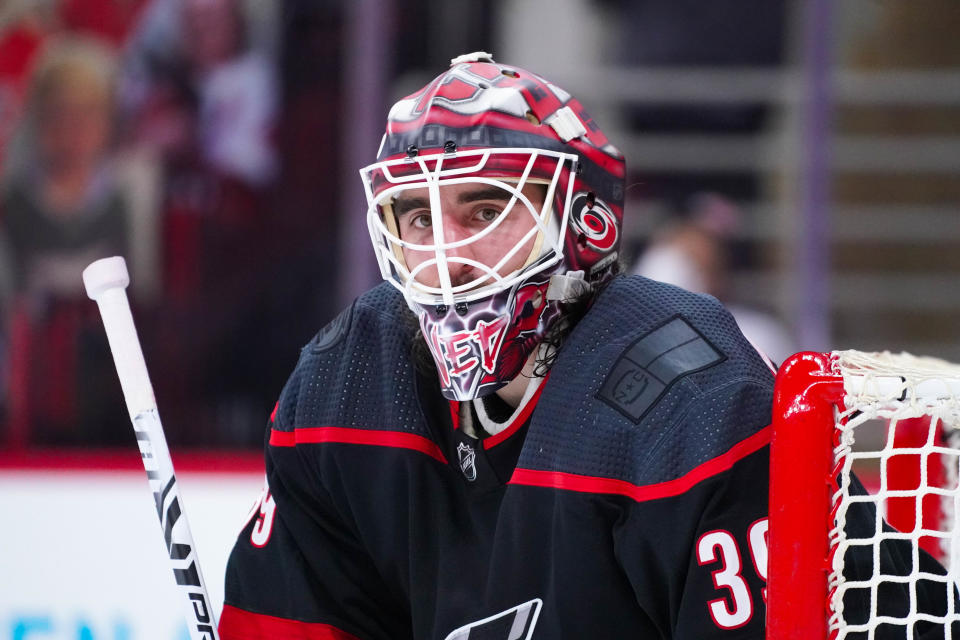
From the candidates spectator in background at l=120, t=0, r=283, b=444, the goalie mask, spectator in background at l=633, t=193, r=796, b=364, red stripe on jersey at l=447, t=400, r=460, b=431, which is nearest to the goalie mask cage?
the goalie mask

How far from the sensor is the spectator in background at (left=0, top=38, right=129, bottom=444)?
477 cm

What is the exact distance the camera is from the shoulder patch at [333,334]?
175 cm

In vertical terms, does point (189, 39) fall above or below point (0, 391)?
above

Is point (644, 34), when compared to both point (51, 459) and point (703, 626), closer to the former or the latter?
point (51, 459)

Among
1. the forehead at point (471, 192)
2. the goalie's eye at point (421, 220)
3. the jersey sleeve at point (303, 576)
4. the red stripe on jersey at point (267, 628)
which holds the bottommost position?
the red stripe on jersey at point (267, 628)

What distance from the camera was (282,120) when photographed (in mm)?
5008

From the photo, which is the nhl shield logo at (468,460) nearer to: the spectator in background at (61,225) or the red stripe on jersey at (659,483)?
the red stripe on jersey at (659,483)

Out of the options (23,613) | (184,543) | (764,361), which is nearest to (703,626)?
(764,361)

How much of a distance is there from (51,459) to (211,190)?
2.25m

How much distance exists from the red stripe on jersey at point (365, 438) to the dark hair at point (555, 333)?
101 mm

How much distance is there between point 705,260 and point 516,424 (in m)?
3.07

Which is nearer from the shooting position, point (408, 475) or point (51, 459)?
point (408, 475)

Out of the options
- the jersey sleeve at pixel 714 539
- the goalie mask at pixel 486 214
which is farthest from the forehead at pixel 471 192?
the jersey sleeve at pixel 714 539


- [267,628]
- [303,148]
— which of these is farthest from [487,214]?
[303,148]
